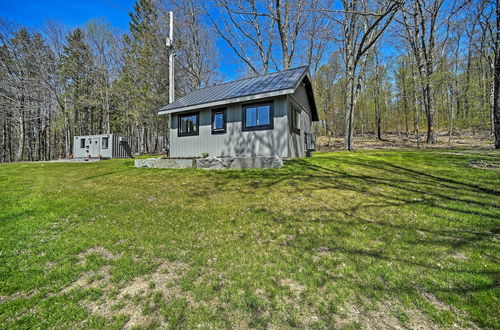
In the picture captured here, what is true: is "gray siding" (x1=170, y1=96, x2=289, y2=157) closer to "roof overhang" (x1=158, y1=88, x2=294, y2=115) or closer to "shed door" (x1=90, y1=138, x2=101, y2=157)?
"roof overhang" (x1=158, y1=88, x2=294, y2=115)

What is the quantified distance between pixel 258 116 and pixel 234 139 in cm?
143

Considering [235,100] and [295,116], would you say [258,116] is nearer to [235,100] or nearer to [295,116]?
[235,100]

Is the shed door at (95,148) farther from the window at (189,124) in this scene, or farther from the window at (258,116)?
the window at (258,116)

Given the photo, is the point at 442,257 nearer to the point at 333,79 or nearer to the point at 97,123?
the point at 333,79

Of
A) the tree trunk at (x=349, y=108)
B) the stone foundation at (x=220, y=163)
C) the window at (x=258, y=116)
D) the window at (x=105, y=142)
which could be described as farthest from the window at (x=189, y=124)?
the tree trunk at (x=349, y=108)

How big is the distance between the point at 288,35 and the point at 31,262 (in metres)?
19.8

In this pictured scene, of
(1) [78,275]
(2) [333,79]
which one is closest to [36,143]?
(1) [78,275]

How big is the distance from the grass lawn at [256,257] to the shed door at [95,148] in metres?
11.5

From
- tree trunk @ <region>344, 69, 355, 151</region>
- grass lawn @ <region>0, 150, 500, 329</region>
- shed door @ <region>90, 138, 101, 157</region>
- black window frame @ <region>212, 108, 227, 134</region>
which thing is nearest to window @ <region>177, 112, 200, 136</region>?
black window frame @ <region>212, 108, 227, 134</region>

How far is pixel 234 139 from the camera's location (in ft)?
29.0

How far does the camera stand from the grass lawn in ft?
6.19

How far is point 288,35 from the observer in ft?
55.8

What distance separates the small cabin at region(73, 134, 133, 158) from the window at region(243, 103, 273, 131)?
12162 millimetres

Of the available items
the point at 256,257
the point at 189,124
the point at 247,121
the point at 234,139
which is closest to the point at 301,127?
the point at 247,121
